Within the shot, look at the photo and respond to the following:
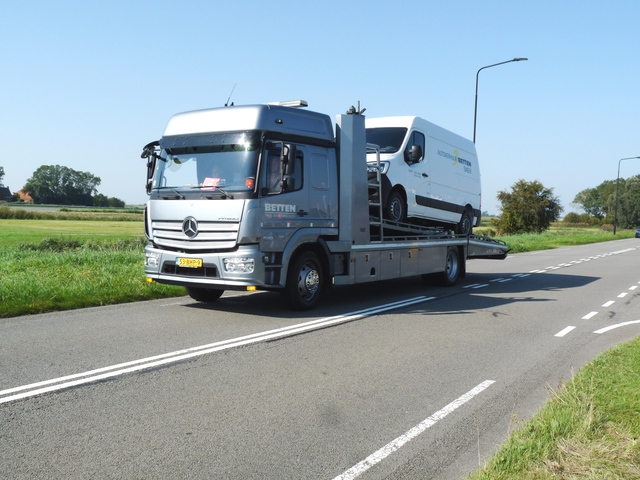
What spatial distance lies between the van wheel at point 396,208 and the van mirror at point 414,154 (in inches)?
29.4

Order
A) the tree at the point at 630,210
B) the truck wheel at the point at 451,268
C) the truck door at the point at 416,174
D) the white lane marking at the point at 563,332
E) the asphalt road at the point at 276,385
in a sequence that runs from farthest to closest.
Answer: the tree at the point at 630,210 → the truck wheel at the point at 451,268 → the truck door at the point at 416,174 → the white lane marking at the point at 563,332 → the asphalt road at the point at 276,385

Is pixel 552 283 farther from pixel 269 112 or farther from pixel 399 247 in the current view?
pixel 269 112

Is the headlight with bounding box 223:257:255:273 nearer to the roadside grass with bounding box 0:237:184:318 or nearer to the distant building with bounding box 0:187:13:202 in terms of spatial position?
the roadside grass with bounding box 0:237:184:318

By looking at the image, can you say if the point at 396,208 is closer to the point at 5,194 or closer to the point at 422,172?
the point at 422,172

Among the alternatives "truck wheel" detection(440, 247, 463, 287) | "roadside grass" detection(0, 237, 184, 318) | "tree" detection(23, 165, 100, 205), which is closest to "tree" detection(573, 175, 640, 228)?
"truck wheel" detection(440, 247, 463, 287)

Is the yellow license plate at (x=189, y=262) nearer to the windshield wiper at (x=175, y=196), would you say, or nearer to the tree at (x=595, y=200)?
the windshield wiper at (x=175, y=196)

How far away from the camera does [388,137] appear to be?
12531 millimetres

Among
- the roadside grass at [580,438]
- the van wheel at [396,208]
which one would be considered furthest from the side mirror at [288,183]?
the roadside grass at [580,438]

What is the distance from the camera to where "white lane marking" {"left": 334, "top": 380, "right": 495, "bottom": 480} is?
3.84 metres

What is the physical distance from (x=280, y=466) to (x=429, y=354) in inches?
142

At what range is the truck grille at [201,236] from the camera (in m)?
9.09

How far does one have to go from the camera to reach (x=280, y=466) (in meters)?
3.88

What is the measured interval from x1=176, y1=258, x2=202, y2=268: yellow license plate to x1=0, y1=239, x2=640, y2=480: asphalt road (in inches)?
28.4

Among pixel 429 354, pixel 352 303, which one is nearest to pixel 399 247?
pixel 352 303
